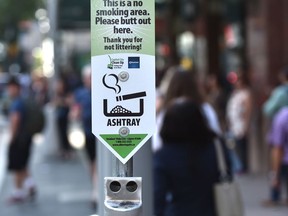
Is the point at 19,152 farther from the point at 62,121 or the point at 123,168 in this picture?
the point at 123,168

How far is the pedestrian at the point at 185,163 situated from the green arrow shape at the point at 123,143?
183 cm

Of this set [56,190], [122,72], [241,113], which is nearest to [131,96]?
[122,72]

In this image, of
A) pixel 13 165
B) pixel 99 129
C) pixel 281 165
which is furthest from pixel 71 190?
pixel 99 129

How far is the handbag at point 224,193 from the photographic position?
232 inches

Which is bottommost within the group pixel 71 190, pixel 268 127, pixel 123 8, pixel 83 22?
pixel 71 190

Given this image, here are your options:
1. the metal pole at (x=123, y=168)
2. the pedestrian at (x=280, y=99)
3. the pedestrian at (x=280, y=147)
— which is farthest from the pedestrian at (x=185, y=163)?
the pedestrian at (x=280, y=99)

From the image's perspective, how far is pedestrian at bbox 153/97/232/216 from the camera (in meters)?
5.88

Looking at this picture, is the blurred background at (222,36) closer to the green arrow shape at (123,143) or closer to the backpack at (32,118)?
the backpack at (32,118)

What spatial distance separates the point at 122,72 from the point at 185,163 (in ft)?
6.62

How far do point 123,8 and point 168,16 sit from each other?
2325 cm

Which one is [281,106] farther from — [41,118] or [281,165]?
[41,118]

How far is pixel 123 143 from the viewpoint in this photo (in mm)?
4051

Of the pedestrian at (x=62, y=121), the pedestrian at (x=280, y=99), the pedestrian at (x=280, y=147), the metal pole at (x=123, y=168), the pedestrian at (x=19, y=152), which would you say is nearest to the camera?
the metal pole at (x=123, y=168)

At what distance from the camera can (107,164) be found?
212 inches
